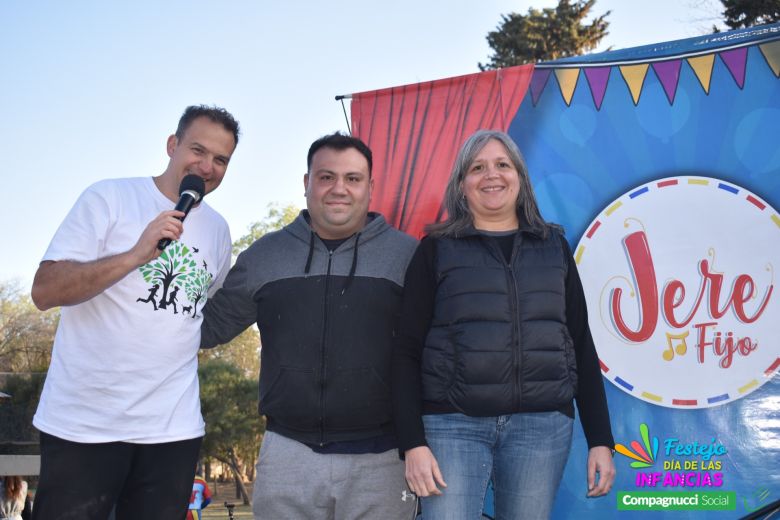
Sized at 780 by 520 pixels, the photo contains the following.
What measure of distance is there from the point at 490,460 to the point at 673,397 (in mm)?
1167

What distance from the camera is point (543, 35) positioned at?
16.3m

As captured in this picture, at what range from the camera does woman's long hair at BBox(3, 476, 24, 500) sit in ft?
23.4

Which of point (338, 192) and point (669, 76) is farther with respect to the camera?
point (669, 76)

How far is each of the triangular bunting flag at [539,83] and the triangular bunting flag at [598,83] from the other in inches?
7.4

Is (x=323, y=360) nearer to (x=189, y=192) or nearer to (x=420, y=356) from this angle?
(x=420, y=356)

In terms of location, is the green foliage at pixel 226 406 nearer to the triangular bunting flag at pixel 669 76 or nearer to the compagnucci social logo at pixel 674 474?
the compagnucci social logo at pixel 674 474

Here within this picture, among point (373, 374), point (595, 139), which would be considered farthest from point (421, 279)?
point (595, 139)

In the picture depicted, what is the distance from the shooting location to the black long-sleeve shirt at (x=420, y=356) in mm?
2184

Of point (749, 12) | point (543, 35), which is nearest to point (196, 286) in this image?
point (749, 12)

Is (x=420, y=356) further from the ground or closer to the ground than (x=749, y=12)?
closer to the ground

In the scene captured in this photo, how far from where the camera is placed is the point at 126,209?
244cm

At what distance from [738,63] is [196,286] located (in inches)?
90.7

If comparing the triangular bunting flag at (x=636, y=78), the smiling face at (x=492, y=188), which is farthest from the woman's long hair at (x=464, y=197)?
the triangular bunting flag at (x=636, y=78)

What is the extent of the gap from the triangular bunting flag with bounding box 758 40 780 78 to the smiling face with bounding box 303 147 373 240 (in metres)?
1.68
